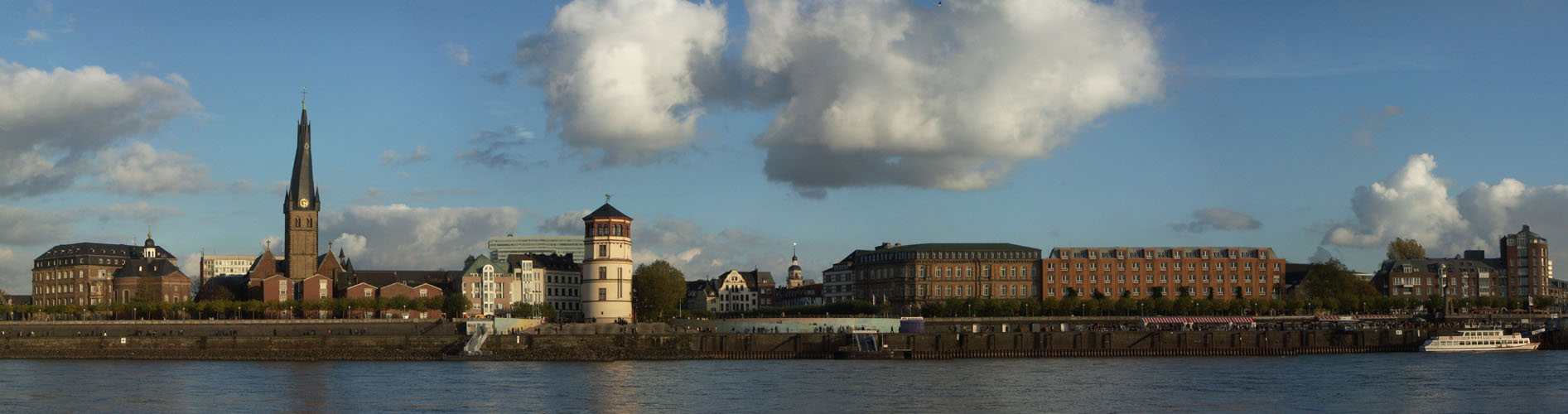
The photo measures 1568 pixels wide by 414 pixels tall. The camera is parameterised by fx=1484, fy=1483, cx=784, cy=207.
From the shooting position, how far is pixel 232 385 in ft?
286

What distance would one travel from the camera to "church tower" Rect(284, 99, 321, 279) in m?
182

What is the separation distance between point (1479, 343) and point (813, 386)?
73132 millimetres

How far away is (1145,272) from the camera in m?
193

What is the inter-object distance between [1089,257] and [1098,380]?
106841mm

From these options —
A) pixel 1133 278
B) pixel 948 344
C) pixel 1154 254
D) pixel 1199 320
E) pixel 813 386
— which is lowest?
pixel 813 386

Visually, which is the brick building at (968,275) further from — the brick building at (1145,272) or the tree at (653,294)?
the tree at (653,294)

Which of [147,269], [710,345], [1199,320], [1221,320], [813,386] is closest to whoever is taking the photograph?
[813,386]

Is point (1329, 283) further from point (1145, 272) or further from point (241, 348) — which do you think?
point (241, 348)

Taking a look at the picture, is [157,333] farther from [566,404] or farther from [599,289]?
[566,404]

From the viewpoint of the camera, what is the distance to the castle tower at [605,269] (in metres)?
131

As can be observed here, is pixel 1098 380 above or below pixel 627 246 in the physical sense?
below

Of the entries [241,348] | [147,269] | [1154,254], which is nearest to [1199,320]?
[1154,254]

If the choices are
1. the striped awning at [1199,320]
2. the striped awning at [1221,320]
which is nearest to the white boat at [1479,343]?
the striped awning at [1199,320]

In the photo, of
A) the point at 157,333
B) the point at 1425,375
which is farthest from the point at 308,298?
the point at 1425,375
